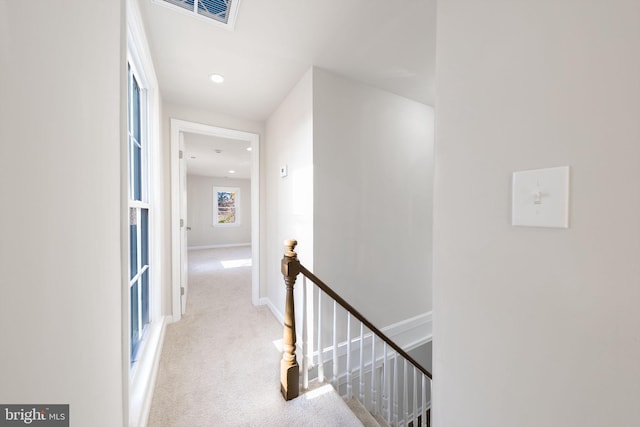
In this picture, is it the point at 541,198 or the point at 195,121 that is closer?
the point at 541,198

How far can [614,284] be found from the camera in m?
0.47

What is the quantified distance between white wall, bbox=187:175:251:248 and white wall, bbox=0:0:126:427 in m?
7.21

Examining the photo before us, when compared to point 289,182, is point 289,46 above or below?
above

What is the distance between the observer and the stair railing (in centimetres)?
150

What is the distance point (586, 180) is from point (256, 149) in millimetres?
2950

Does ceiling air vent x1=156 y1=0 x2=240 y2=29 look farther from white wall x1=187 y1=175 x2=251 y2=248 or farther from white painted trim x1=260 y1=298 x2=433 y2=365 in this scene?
white wall x1=187 y1=175 x2=251 y2=248

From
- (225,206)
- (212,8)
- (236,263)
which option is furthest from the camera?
(225,206)

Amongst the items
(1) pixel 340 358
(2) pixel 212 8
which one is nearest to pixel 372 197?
(1) pixel 340 358

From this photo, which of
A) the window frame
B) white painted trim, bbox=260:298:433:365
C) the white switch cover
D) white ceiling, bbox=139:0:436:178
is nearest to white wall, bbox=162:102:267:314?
white ceiling, bbox=139:0:436:178

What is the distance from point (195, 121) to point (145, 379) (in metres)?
2.43

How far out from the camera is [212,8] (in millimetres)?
1380

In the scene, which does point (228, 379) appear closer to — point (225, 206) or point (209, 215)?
point (209, 215)

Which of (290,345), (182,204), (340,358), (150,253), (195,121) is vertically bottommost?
(340,358)

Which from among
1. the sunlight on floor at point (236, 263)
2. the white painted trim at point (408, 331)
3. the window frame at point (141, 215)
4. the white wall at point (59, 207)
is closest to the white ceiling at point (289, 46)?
the window frame at point (141, 215)
